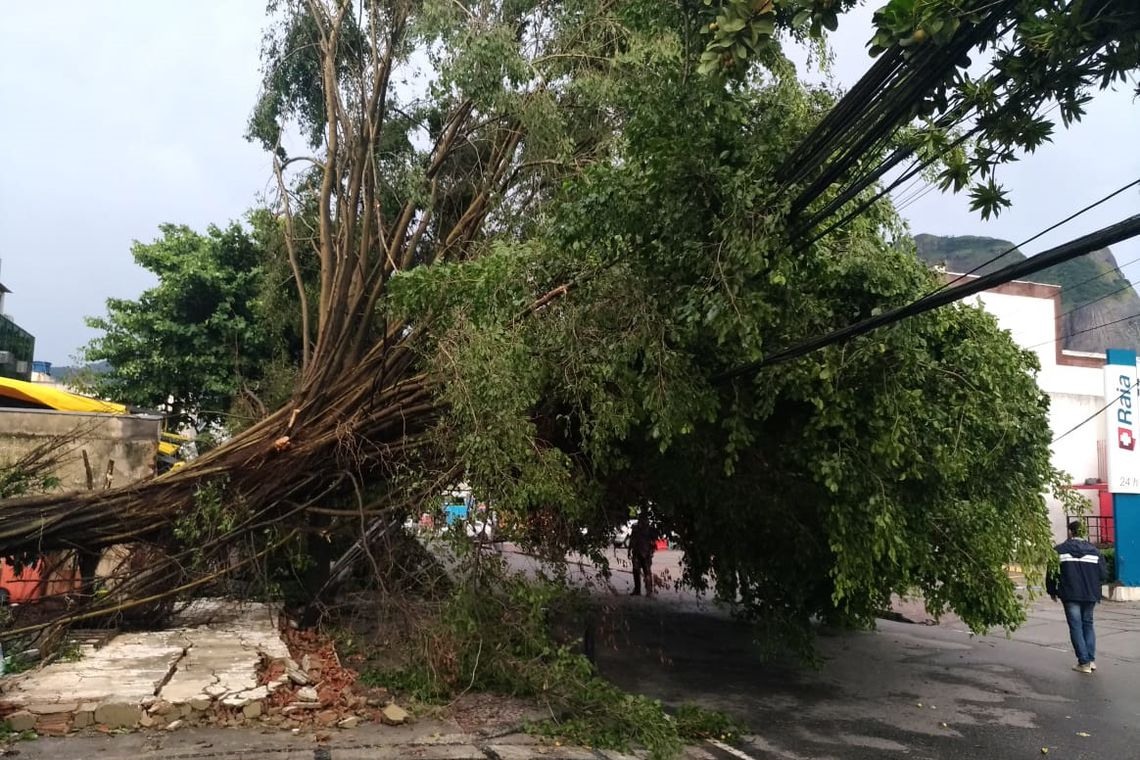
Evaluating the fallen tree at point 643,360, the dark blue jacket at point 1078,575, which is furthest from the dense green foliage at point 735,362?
the dark blue jacket at point 1078,575

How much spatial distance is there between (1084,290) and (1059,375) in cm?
6260

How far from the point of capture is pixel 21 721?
580cm

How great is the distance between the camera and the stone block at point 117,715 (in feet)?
19.7

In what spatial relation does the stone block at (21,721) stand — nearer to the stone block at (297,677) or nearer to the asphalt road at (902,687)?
the stone block at (297,677)

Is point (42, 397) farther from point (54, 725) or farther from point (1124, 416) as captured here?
point (1124, 416)

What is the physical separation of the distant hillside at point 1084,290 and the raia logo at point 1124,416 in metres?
33.1

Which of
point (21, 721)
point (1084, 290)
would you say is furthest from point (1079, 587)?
point (1084, 290)

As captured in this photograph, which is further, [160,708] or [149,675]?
[149,675]

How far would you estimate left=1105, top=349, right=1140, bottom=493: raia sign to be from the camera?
1627cm

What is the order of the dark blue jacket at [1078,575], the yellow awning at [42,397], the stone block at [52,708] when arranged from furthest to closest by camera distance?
the yellow awning at [42,397]
the dark blue jacket at [1078,575]
the stone block at [52,708]

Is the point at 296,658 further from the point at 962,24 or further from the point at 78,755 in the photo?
the point at 962,24

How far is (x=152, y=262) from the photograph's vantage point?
1647 cm

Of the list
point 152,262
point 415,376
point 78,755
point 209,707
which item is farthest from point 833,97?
point 152,262

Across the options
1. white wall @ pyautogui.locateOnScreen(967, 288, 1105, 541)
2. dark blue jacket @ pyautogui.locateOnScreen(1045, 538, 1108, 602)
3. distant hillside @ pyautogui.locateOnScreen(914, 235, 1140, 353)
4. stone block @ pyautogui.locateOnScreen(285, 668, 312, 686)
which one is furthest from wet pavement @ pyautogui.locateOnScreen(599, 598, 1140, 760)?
distant hillside @ pyautogui.locateOnScreen(914, 235, 1140, 353)
